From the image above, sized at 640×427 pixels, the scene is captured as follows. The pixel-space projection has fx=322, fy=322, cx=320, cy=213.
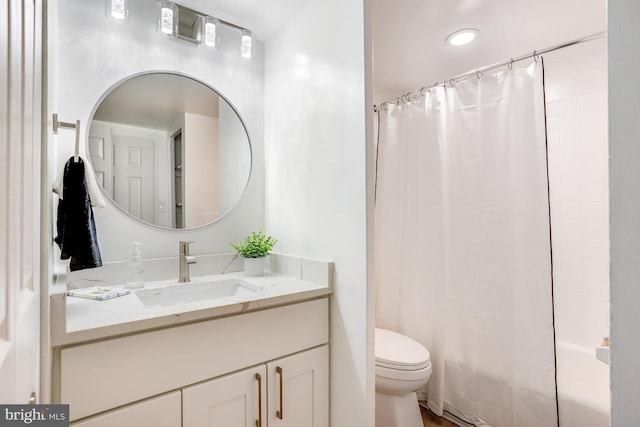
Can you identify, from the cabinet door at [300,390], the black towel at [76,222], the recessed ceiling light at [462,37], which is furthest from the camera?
the recessed ceiling light at [462,37]

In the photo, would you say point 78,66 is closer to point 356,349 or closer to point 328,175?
point 328,175

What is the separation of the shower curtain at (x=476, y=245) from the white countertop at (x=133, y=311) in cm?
88

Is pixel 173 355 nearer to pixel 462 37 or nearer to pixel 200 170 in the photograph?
pixel 200 170

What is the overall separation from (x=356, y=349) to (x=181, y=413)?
2.25 feet

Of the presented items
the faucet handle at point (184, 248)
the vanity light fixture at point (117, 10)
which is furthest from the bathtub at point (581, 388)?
the vanity light fixture at point (117, 10)

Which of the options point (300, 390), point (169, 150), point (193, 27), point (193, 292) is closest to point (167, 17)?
point (193, 27)

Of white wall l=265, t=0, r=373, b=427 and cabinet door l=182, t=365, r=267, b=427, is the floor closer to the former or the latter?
white wall l=265, t=0, r=373, b=427

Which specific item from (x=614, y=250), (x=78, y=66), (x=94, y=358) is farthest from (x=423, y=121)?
(x=94, y=358)

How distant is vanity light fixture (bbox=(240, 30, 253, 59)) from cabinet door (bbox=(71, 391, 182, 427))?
1657 millimetres

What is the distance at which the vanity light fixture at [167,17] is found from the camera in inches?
62.1

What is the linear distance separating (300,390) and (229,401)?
317mm

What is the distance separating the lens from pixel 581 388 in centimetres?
Answer: 170

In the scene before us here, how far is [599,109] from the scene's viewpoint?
2.03 metres

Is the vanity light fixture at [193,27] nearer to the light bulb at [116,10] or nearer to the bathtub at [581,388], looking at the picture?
the light bulb at [116,10]
